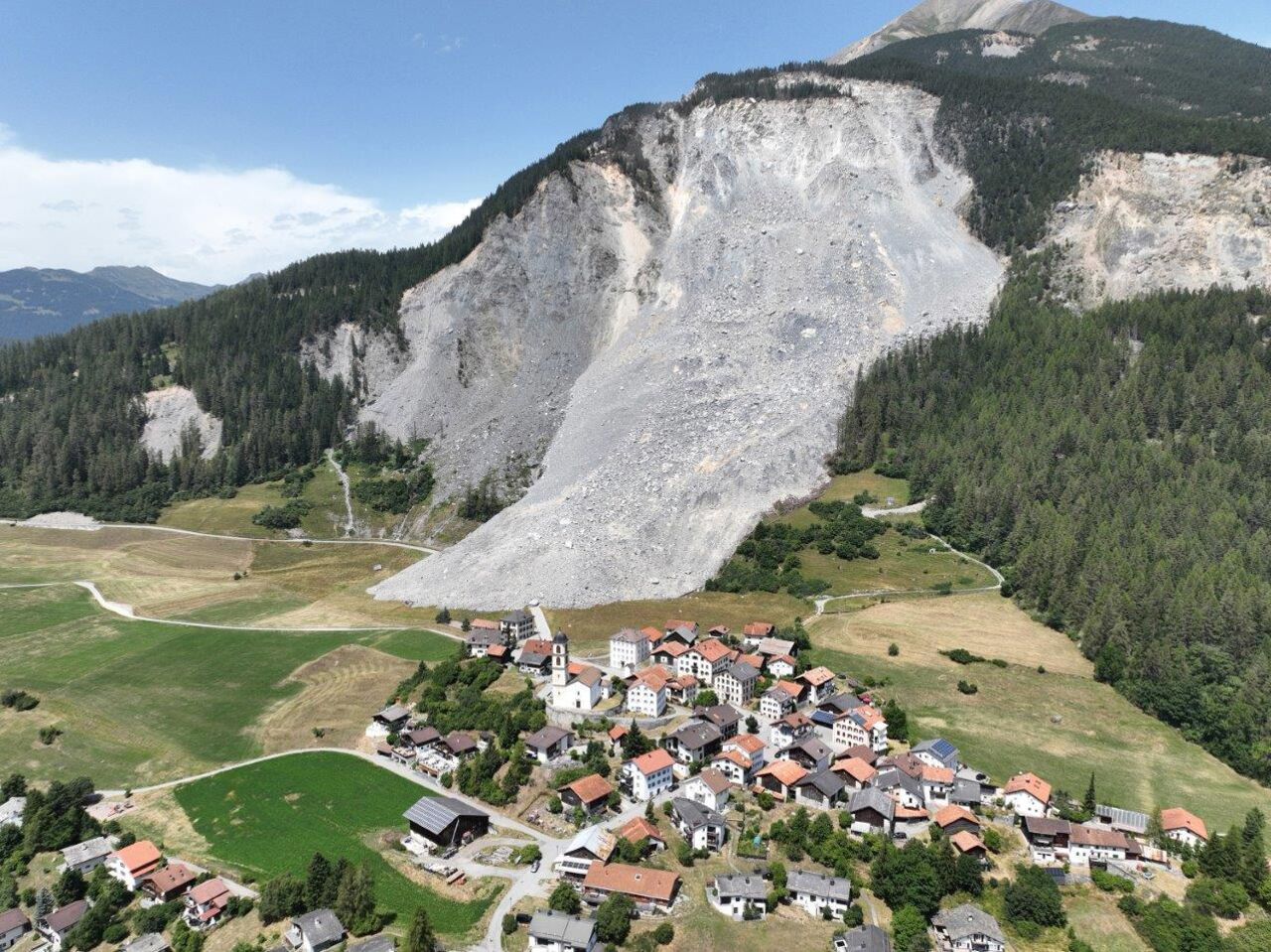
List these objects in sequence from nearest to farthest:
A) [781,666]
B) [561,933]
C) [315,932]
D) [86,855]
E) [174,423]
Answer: [561,933] → [315,932] → [86,855] → [781,666] → [174,423]

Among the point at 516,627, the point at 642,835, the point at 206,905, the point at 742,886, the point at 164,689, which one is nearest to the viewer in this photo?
the point at 742,886

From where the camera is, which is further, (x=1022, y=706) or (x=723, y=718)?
(x=1022, y=706)

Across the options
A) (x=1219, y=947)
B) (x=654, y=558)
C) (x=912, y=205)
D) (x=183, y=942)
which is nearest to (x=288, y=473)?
(x=654, y=558)

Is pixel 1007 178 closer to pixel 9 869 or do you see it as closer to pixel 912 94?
pixel 912 94

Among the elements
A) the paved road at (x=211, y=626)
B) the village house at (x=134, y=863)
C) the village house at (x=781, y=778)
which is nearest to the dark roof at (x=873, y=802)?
the village house at (x=781, y=778)

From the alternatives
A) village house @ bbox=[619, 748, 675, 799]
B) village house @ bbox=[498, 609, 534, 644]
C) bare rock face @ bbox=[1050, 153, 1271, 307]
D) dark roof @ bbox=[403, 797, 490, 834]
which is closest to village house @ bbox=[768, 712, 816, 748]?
village house @ bbox=[619, 748, 675, 799]

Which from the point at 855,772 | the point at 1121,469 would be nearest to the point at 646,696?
the point at 855,772

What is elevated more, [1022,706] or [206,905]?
[1022,706]

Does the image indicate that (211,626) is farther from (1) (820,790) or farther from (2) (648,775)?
(1) (820,790)
